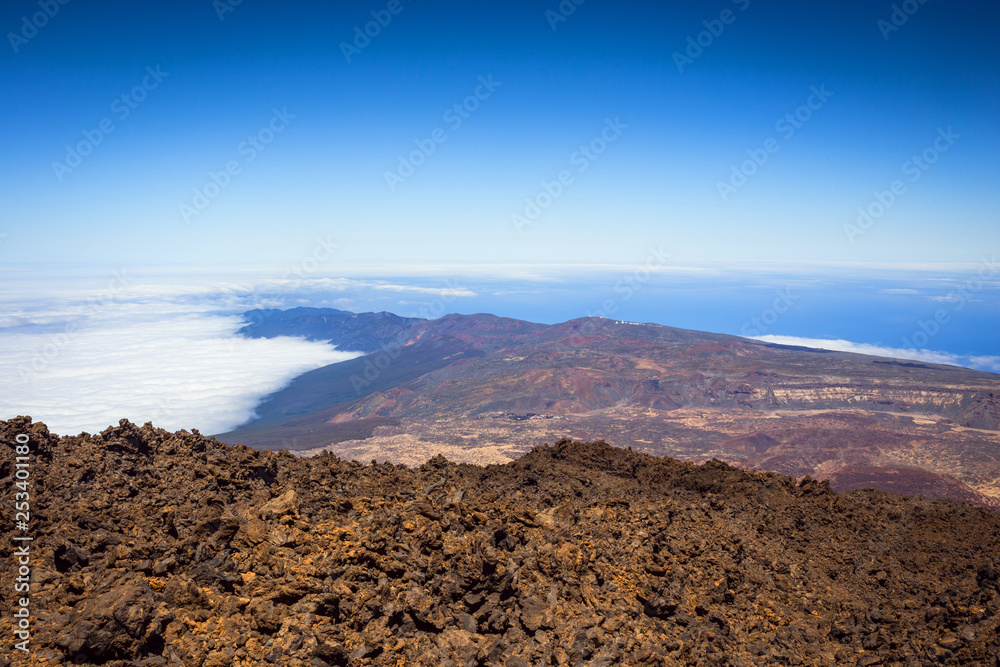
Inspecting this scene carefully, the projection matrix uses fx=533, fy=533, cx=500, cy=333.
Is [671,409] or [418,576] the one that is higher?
[418,576]

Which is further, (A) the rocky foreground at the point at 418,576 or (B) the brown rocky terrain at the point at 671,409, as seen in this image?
(B) the brown rocky terrain at the point at 671,409

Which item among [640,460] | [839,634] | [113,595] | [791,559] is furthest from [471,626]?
[640,460]

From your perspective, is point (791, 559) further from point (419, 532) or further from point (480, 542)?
point (419, 532)

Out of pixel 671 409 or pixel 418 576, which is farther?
pixel 671 409

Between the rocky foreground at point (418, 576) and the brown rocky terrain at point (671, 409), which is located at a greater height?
the rocky foreground at point (418, 576)

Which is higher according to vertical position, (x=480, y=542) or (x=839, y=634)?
(x=480, y=542)
